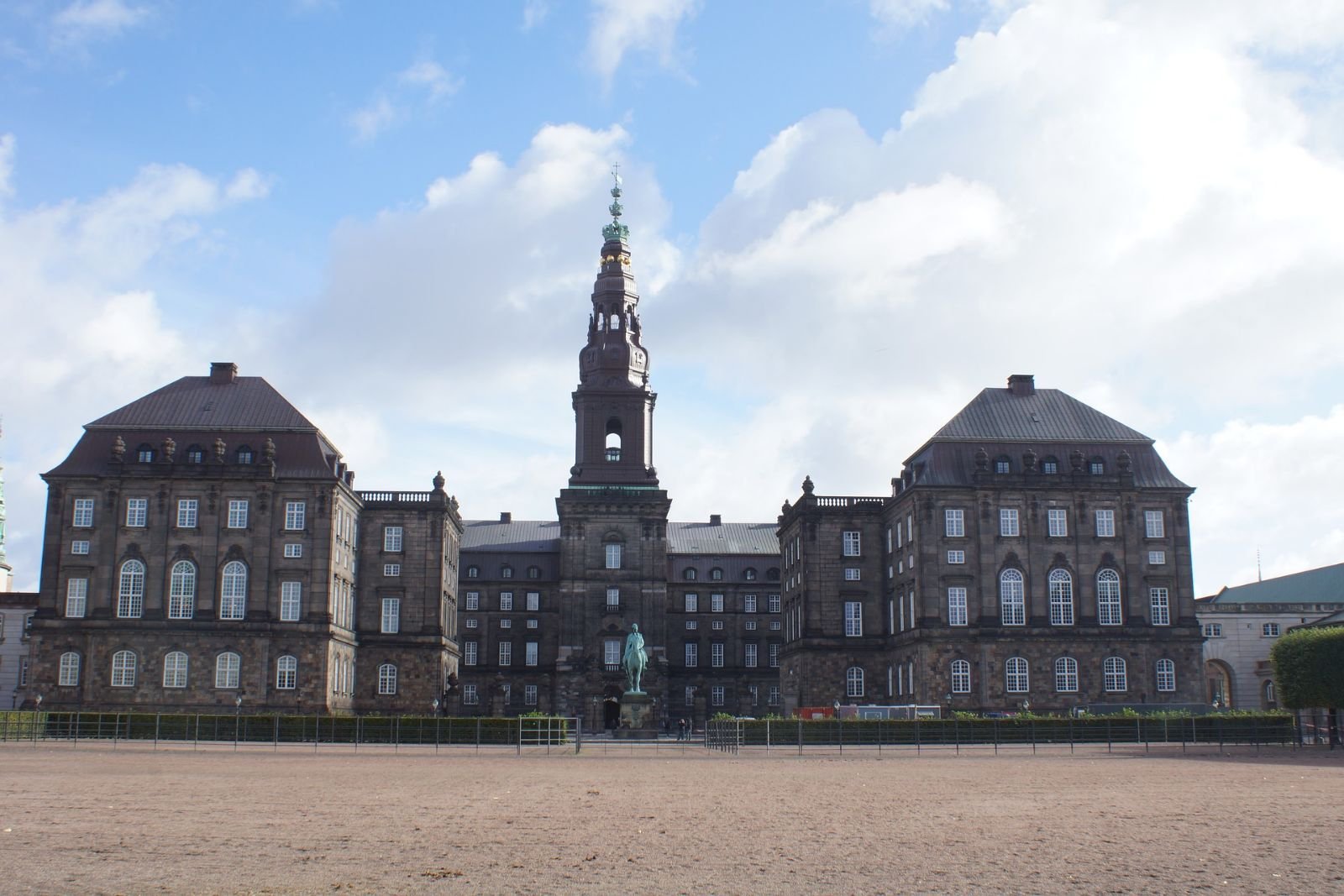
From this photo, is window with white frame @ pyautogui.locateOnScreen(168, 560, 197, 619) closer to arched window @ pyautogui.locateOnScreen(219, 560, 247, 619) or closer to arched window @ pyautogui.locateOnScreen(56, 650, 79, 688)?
arched window @ pyautogui.locateOnScreen(219, 560, 247, 619)

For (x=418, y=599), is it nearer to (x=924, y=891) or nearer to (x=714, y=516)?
(x=714, y=516)

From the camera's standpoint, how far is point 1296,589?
12238 cm

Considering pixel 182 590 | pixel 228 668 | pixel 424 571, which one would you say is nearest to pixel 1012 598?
pixel 424 571

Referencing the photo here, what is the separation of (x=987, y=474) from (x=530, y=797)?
5959 centimetres

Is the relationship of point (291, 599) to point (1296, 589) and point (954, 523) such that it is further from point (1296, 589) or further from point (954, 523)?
point (1296, 589)

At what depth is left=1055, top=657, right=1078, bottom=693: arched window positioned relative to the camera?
8750cm

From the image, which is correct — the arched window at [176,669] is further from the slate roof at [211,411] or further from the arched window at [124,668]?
the slate roof at [211,411]

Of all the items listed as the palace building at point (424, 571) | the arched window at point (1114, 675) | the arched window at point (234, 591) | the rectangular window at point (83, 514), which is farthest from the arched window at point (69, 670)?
the arched window at point (1114, 675)

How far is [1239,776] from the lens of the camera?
4212 centimetres

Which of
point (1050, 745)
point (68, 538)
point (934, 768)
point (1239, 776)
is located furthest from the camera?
point (68, 538)

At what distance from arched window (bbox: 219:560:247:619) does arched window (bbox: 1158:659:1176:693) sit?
2268 inches

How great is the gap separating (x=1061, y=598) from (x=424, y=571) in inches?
1737

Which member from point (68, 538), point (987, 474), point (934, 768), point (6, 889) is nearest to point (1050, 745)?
point (934, 768)

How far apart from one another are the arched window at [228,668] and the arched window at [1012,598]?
157 ft
